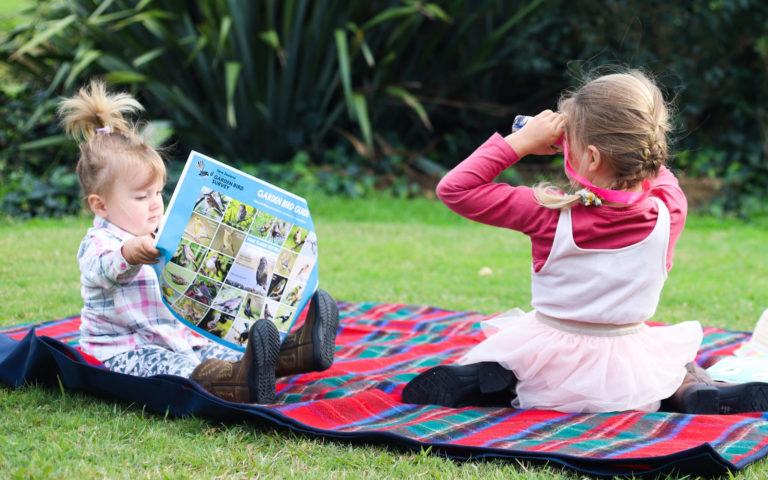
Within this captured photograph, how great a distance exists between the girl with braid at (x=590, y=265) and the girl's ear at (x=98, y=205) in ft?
3.86

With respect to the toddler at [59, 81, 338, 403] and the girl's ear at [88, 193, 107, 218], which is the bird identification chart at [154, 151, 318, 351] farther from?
the girl's ear at [88, 193, 107, 218]

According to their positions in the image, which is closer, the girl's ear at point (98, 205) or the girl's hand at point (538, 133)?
the girl's hand at point (538, 133)

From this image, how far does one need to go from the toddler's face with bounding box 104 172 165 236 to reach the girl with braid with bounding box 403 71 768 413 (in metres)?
1.03

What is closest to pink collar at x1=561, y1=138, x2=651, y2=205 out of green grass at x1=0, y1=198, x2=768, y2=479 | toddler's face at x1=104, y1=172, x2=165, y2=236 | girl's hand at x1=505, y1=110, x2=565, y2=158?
girl's hand at x1=505, y1=110, x2=565, y2=158

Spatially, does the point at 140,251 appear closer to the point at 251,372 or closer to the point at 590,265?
the point at 251,372

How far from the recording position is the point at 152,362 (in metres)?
2.73

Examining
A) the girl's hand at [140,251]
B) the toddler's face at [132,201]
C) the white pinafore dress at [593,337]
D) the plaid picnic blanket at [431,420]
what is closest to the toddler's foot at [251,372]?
the plaid picnic blanket at [431,420]

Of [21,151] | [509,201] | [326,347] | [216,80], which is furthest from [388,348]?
[21,151]

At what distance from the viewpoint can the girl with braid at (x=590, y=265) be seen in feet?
8.19

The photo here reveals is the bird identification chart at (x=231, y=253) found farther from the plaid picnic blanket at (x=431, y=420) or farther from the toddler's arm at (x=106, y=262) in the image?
the plaid picnic blanket at (x=431, y=420)

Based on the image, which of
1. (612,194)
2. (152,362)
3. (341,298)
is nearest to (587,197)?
(612,194)

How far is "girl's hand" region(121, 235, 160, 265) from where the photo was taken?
250cm

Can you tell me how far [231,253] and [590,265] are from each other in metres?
1.15

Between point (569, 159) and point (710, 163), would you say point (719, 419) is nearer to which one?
point (569, 159)
